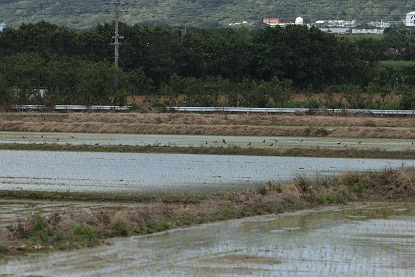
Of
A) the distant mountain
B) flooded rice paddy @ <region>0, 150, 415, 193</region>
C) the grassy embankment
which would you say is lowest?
the distant mountain

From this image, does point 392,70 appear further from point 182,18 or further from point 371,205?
point 182,18

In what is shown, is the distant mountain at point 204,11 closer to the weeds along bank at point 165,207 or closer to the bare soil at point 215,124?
→ the bare soil at point 215,124

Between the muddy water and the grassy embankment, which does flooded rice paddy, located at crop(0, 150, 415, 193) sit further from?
the muddy water

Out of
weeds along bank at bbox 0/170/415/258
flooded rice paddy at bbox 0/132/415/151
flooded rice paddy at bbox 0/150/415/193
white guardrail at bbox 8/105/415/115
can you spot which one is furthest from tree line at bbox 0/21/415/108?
weeds along bank at bbox 0/170/415/258

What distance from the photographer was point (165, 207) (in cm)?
1778

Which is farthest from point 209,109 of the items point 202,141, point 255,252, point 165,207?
point 255,252

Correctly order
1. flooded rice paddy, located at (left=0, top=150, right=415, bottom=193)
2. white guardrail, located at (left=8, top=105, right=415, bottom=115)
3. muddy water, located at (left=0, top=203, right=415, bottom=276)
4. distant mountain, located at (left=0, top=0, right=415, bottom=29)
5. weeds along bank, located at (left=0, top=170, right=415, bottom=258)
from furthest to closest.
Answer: distant mountain, located at (left=0, top=0, right=415, bottom=29) → white guardrail, located at (left=8, top=105, right=415, bottom=115) → flooded rice paddy, located at (left=0, top=150, right=415, bottom=193) → weeds along bank, located at (left=0, top=170, right=415, bottom=258) → muddy water, located at (left=0, top=203, right=415, bottom=276)

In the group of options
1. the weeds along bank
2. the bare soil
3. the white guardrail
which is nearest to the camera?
the weeds along bank

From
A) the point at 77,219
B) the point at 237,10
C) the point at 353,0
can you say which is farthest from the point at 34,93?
the point at 353,0

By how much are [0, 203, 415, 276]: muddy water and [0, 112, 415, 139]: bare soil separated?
2319 centimetres

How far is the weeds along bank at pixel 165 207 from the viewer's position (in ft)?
48.6

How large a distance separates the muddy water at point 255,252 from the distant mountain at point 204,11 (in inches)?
5967

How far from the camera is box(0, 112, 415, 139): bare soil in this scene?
41031 mm

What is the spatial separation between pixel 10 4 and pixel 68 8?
771 inches
